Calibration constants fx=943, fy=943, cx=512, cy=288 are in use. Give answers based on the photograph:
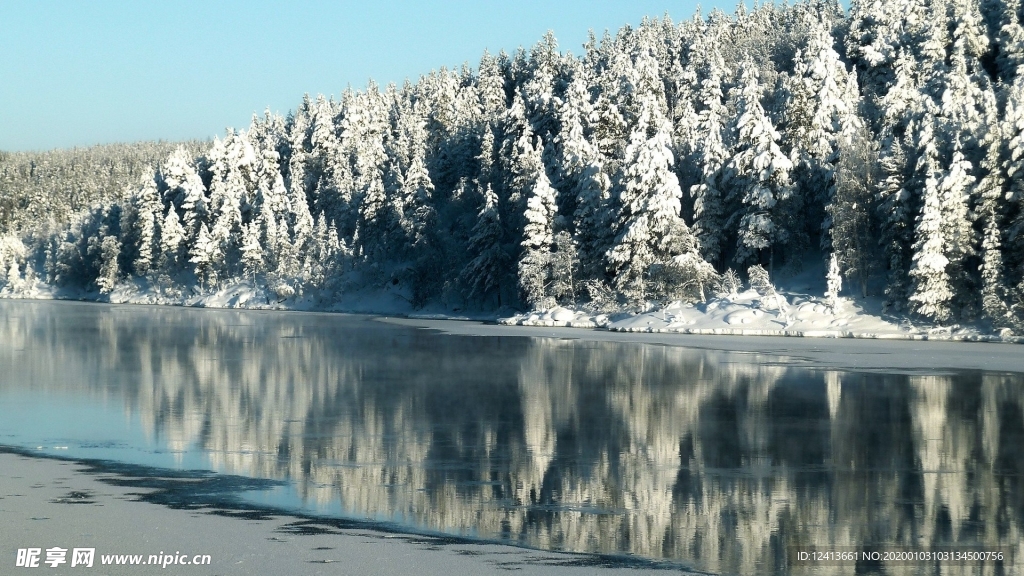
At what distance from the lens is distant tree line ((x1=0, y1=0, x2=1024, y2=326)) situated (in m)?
54.4

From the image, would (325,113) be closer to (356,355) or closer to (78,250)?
(78,250)

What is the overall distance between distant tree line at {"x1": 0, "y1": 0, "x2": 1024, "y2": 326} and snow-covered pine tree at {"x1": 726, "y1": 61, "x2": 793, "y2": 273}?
16 centimetres

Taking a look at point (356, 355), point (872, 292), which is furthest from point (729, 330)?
point (356, 355)

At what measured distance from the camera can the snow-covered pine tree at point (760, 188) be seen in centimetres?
6141

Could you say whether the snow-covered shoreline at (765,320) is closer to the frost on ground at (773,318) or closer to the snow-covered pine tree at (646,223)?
the frost on ground at (773,318)

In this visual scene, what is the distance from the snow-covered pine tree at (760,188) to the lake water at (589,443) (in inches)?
955

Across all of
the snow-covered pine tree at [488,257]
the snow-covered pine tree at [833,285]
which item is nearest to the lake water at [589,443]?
the snow-covered pine tree at [833,285]

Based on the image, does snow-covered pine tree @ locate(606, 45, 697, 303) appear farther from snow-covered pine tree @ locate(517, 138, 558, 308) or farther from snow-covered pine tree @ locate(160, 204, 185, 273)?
snow-covered pine tree @ locate(160, 204, 185, 273)

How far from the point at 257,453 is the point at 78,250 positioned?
118 meters

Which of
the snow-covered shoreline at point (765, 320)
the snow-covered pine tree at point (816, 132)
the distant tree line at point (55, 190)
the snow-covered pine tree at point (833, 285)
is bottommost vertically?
the snow-covered shoreline at point (765, 320)

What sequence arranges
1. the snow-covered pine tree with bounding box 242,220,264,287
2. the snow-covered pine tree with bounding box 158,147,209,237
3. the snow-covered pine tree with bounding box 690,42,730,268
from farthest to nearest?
the snow-covered pine tree with bounding box 158,147,209,237 → the snow-covered pine tree with bounding box 242,220,264,287 → the snow-covered pine tree with bounding box 690,42,730,268

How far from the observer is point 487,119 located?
107 meters

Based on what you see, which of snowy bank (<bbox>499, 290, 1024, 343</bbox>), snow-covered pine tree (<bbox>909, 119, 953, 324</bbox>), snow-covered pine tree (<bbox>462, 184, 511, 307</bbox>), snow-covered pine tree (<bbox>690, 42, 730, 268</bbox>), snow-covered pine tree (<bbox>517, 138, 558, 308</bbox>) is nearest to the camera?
snow-covered pine tree (<bbox>909, 119, 953, 324</bbox>)

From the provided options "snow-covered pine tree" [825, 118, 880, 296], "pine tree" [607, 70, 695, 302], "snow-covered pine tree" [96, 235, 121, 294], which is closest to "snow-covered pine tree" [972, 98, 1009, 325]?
"snow-covered pine tree" [825, 118, 880, 296]
